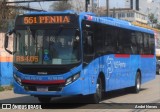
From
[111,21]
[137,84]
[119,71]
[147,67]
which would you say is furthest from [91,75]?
[147,67]

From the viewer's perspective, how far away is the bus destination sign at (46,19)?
13.5 metres

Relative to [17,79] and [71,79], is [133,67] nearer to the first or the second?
[71,79]

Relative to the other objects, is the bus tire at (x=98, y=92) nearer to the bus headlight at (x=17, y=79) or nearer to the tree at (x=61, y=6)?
the bus headlight at (x=17, y=79)

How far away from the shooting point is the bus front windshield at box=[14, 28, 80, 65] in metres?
13.2

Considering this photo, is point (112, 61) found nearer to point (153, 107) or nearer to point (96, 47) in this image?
point (96, 47)

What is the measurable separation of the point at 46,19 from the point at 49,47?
936 millimetres

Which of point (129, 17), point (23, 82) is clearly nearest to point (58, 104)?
point (23, 82)

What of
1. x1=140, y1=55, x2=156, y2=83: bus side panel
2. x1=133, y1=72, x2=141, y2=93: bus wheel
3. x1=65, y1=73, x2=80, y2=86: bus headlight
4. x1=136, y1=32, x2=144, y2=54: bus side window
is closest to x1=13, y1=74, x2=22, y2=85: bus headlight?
x1=65, y1=73, x2=80, y2=86: bus headlight

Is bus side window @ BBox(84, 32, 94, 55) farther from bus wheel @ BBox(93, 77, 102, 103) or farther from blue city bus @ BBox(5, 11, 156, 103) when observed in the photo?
bus wheel @ BBox(93, 77, 102, 103)

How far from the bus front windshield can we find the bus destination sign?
0.83ft

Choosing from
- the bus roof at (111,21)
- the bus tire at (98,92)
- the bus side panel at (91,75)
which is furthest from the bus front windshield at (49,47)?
the bus tire at (98,92)

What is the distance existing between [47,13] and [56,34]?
828 millimetres

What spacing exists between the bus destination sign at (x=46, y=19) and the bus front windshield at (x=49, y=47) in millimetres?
Answer: 254

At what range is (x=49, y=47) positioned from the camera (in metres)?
13.4
